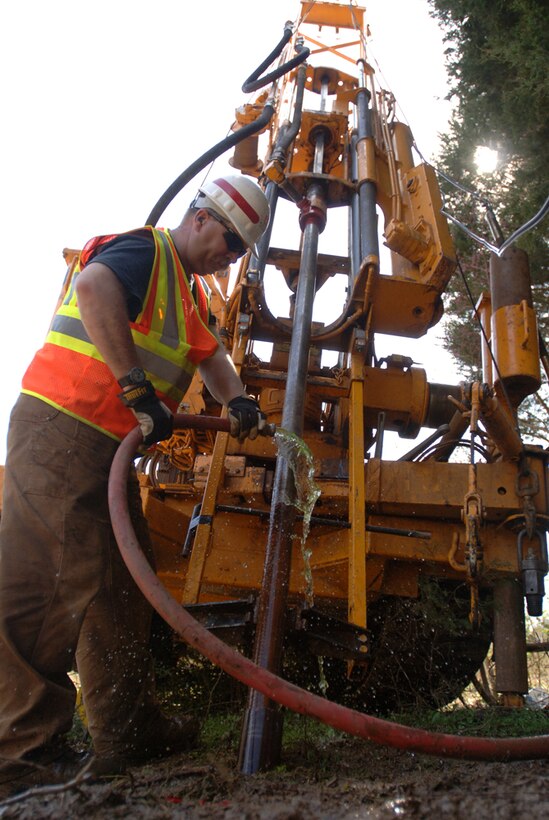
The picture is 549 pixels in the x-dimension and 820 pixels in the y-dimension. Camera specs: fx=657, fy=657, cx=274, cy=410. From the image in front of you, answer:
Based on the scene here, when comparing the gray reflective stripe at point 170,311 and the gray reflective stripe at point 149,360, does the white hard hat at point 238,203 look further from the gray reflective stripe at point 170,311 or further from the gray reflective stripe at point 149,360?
the gray reflective stripe at point 149,360

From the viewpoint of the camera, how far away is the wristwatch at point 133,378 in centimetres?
214

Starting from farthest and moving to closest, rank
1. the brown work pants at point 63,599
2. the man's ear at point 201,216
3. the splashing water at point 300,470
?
the splashing water at point 300,470 → the man's ear at point 201,216 → the brown work pants at point 63,599

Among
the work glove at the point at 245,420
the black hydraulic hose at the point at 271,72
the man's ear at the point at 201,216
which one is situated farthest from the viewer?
the black hydraulic hose at the point at 271,72

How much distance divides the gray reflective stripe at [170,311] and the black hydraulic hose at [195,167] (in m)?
1.39

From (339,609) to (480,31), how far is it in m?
7.15

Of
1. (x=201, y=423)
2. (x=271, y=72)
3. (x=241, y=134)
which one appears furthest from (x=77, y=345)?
(x=271, y=72)

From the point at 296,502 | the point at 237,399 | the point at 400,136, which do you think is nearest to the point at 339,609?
the point at 296,502

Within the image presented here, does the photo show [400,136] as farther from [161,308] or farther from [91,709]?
[91,709]

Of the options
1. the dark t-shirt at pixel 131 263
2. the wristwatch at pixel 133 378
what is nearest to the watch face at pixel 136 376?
the wristwatch at pixel 133 378

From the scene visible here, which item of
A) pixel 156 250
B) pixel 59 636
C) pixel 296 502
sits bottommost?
pixel 59 636

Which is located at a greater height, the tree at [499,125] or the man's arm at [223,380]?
the tree at [499,125]

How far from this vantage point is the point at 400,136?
5.00 m

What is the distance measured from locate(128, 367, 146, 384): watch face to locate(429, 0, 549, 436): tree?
5110mm

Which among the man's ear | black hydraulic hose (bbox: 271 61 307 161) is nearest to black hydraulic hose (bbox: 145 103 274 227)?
black hydraulic hose (bbox: 271 61 307 161)
